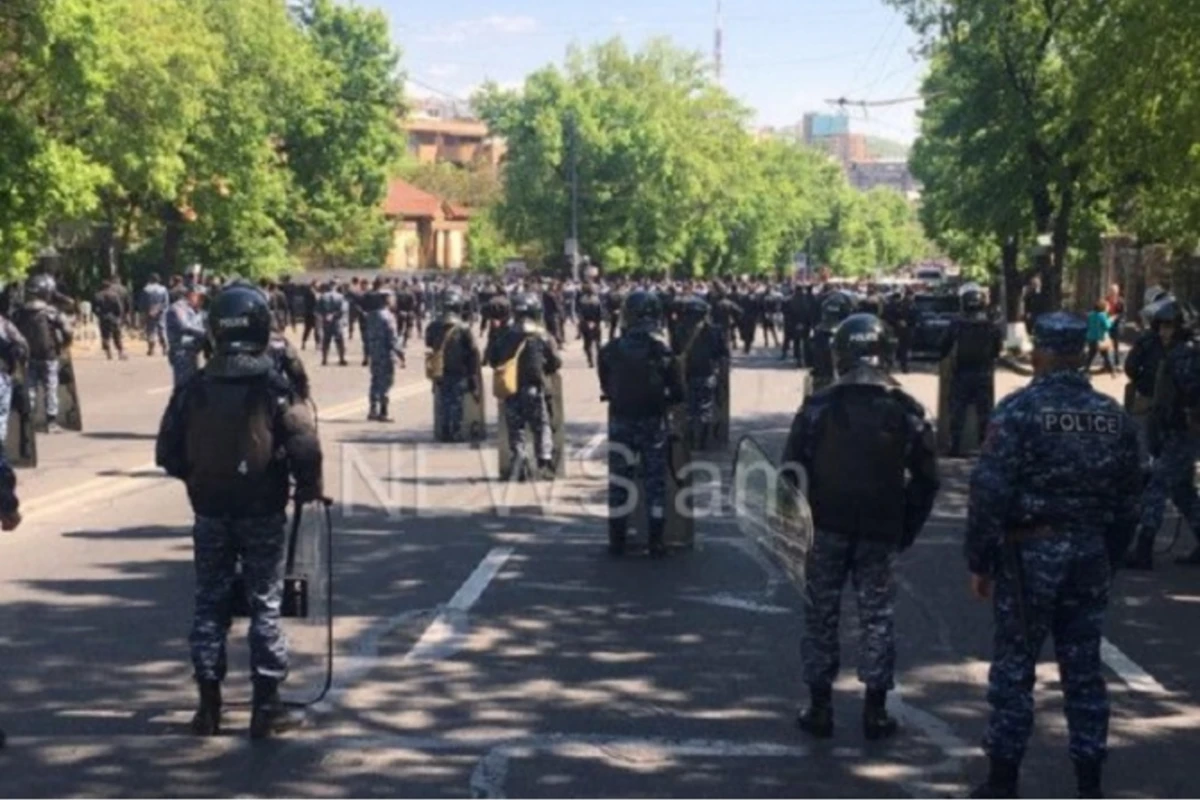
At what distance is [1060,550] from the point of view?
581cm

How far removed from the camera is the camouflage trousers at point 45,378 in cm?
1858

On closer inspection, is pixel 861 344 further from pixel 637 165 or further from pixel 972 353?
pixel 637 165

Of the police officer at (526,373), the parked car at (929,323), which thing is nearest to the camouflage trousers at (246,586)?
the police officer at (526,373)

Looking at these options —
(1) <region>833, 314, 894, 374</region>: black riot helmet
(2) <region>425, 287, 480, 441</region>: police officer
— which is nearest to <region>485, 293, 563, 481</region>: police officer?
(2) <region>425, 287, 480, 441</region>: police officer

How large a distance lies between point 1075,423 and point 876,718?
1.67 metres

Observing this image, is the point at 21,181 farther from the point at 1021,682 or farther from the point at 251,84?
the point at 1021,682

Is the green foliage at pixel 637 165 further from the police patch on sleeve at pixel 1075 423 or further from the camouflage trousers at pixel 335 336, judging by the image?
the police patch on sleeve at pixel 1075 423

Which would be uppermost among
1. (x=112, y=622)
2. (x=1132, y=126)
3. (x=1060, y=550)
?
(x=1132, y=126)

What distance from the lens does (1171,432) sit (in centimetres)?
1083

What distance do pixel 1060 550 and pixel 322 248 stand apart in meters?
67.5

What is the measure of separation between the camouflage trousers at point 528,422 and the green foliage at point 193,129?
60.6 feet

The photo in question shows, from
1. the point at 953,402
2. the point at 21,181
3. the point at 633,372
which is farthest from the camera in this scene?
the point at 21,181

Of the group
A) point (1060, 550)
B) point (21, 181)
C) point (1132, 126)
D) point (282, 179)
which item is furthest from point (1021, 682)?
point (282, 179)

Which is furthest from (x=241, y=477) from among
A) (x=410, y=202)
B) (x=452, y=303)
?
(x=410, y=202)
